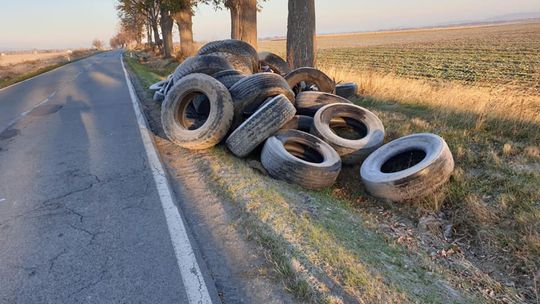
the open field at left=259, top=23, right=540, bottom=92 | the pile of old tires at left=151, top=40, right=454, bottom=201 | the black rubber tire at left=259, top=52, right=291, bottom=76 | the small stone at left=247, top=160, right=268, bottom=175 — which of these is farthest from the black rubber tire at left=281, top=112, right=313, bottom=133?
the open field at left=259, top=23, right=540, bottom=92

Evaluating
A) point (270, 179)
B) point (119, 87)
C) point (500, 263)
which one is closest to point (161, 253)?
point (270, 179)

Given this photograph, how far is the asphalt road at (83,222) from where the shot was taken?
294 cm

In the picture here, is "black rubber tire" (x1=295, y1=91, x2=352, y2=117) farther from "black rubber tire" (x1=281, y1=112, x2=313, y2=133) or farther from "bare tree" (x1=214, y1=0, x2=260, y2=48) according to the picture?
"bare tree" (x1=214, y1=0, x2=260, y2=48)

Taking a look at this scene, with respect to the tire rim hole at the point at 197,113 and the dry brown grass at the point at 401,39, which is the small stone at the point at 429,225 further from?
the dry brown grass at the point at 401,39

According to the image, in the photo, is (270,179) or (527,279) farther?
(270,179)

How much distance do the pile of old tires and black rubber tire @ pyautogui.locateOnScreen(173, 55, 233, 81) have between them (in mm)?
819

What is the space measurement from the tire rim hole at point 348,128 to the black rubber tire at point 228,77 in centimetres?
220

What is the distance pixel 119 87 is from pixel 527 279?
15.2 m

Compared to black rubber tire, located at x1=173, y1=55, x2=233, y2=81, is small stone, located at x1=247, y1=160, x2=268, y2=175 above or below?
below

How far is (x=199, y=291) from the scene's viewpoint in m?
2.86

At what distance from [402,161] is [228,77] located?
3.92m

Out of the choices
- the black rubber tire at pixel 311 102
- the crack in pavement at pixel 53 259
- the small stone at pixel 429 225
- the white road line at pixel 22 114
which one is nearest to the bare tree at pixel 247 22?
the white road line at pixel 22 114

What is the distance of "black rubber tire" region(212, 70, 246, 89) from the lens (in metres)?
7.46

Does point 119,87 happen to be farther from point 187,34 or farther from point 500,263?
point 500,263
